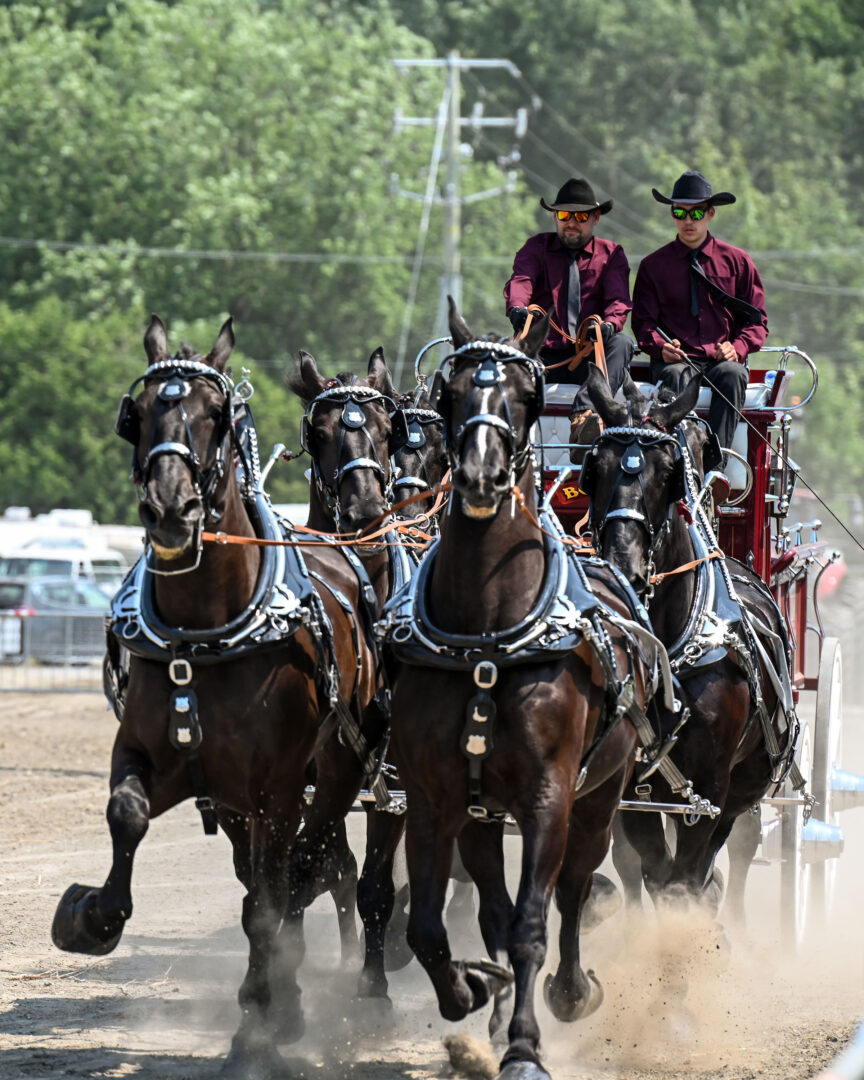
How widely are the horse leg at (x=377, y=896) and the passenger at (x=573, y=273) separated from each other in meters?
2.56

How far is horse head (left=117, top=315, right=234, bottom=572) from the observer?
550cm

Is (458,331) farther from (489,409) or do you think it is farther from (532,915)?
(532,915)

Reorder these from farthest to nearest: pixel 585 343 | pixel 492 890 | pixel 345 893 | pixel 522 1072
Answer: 1. pixel 585 343
2. pixel 345 893
3. pixel 492 890
4. pixel 522 1072

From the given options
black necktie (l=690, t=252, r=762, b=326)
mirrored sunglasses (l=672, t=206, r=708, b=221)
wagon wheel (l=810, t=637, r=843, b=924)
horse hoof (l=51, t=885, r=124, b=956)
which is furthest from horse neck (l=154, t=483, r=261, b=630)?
wagon wheel (l=810, t=637, r=843, b=924)

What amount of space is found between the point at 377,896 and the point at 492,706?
1608mm

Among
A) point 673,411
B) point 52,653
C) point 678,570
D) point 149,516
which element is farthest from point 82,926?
point 52,653

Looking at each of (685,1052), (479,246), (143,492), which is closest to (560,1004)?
(685,1052)

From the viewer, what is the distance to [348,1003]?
697 centimetres

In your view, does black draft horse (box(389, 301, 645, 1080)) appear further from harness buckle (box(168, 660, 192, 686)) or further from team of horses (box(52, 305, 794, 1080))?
harness buckle (box(168, 660, 192, 686))

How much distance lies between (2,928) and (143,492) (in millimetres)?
3999

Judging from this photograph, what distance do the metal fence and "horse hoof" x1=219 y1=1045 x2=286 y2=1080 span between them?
53.7 feet

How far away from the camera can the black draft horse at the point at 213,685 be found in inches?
224

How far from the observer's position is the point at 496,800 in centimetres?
580

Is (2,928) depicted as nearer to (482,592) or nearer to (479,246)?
(482,592)
